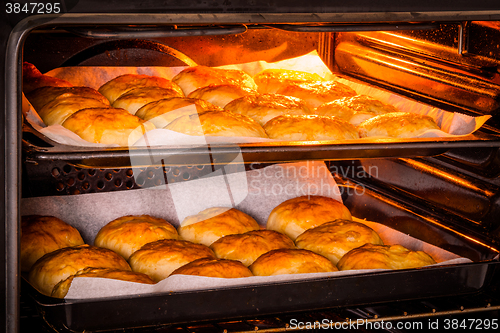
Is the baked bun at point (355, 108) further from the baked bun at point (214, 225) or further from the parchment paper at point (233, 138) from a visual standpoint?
the baked bun at point (214, 225)

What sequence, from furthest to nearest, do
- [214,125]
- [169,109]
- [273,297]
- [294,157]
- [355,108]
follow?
[355,108]
[169,109]
[214,125]
[294,157]
[273,297]

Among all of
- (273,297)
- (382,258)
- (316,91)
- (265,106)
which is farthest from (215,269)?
(316,91)

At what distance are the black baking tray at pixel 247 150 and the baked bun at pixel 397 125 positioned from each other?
152 mm

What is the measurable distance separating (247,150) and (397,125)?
60cm

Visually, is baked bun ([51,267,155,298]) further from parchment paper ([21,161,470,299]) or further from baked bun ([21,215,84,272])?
parchment paper ([21,161,470,299])

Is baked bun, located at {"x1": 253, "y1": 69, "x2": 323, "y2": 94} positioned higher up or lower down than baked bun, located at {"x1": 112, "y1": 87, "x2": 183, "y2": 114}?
higher up

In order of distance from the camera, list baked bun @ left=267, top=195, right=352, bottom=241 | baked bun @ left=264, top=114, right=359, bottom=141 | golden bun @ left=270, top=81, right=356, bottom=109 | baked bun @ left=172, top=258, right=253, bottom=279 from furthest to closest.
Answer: golden bun @ left=270, top=81, right=356, bottom=109 → baked bun @ left=267, top=195, right=352, bottom=241 → baked bun @ left=264, top=114, right=359, bottom=141 → baked bun @ left=172, top=258, right=253, bottom=279

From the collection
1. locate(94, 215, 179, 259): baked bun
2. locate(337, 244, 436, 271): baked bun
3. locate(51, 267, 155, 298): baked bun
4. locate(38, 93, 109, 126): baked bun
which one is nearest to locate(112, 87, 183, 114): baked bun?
locate(38, 93, 109, 126): baked bun

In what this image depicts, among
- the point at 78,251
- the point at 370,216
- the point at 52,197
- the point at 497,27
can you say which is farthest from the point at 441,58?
the point at 52,197

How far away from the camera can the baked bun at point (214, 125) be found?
1.45 m

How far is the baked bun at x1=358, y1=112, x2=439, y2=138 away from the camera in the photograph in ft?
5.14

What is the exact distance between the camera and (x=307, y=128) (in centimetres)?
154

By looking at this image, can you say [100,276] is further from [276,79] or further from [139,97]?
[276,79]

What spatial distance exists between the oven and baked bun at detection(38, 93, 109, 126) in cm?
21
